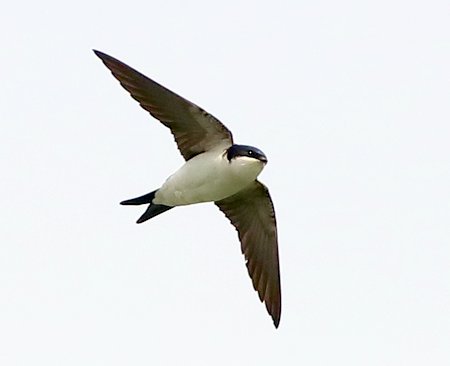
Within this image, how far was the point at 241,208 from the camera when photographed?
12.0 m

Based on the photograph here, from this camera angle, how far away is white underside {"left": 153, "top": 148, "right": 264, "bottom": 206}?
10.8 m

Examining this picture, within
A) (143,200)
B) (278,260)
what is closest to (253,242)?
(278,260)

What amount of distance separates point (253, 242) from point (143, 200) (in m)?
1.08

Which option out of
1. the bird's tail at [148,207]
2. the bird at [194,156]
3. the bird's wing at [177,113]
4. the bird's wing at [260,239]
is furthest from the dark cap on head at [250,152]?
the bird's wing at [260,239]

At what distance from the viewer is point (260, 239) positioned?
12.2 m

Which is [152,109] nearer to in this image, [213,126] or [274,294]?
Answer: [213,126]

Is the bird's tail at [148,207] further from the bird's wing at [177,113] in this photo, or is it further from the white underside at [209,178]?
the bird's wing at [177,113]

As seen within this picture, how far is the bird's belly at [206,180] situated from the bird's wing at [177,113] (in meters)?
0.14

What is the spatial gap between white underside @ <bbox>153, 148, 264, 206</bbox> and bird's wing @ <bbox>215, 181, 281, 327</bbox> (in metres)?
0.75

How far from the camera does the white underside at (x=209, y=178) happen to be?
35.5 feet

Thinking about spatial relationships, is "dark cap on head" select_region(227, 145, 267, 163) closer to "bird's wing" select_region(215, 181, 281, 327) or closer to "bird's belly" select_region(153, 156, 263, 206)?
"bird's belly" select_region(153, 156, 263, 206)

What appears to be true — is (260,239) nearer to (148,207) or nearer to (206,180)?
(148,207)

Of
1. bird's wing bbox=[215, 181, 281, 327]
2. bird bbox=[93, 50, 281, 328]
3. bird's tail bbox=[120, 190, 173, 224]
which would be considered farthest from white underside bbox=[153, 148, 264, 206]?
bird's wing bbox=[215, 181, 281, 327]

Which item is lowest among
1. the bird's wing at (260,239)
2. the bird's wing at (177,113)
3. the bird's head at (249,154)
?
the bird's wing at (260,239)
